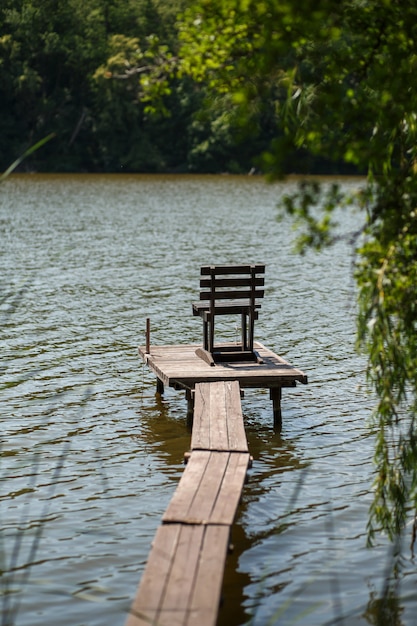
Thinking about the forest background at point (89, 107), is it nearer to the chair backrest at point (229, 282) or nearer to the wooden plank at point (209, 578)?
the chair backrest at point (229, 282)

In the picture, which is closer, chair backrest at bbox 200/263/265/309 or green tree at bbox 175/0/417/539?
green tree at bbox 175/0/417/539

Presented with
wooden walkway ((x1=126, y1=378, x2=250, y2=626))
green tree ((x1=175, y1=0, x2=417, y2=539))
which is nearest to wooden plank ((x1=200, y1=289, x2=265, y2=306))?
wooden walkway ((x1=126, y1=378, x2=250, y2=626))

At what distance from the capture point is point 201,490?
33.1 ft

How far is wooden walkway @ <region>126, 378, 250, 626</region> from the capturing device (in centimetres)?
736

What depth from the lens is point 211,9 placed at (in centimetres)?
766

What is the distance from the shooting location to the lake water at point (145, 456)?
938cm

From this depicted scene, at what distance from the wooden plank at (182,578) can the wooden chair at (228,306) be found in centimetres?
701

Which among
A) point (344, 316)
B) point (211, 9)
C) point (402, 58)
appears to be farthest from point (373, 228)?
point (344, 316)

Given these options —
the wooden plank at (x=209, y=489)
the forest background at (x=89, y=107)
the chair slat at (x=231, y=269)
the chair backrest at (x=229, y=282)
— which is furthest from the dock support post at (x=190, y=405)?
the forest background at (x=89, y=107)

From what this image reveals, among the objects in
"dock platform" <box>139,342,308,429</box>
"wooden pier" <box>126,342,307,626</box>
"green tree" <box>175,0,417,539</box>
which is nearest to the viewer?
"green tree" <box>175,0,417,539</box>

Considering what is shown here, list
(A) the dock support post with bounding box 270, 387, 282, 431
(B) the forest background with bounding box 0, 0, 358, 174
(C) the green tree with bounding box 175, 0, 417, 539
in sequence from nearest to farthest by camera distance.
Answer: (C) the green tree with bounding box 175, 0, 417, 539 < (A) the dock support post with bounding box 270, 387, 282, 431 < (B) the forest background with bounding box 0, 0, 358, 174

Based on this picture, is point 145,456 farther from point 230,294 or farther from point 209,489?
point 209,489

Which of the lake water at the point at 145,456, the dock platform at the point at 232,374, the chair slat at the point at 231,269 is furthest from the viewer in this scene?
the chair slat at the point at 231,269

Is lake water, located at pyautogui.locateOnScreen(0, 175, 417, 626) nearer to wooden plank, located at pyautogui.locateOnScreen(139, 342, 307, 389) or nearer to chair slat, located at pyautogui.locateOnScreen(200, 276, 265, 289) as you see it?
wooden plank, located at pyautogui.locateOnScreen(139, 342, 307, 389)
